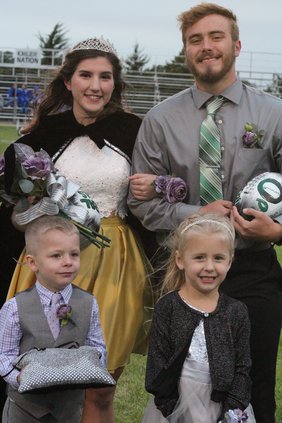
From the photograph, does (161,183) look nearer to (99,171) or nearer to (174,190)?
(174,190)

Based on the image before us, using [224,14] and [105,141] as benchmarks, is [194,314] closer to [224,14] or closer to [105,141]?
[105,141]

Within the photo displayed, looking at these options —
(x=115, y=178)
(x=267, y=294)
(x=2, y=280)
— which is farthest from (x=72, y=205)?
(x=267, y=294)

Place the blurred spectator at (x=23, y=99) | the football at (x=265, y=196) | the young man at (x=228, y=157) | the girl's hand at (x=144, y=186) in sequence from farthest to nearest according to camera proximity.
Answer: the blurred spectator at (x=23, y=99)
the girl's hand at (x=144, y=186)
the young man at (x=228, y=157)
the football at (x=265, y=196)

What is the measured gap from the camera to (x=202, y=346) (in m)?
4.12

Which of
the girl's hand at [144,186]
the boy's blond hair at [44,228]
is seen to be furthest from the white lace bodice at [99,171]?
the boy's blond hair at [44,228]

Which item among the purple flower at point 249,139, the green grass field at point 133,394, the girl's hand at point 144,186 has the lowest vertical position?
the green grass field at point 133,394

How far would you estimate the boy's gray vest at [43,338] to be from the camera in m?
3.98

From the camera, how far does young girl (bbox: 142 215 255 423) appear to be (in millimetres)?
4074

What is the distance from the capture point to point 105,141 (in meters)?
4.91

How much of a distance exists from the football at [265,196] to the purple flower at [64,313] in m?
0.96

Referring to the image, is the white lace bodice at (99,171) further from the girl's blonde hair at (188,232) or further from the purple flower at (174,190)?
the girl's blonde hair at (188,232)

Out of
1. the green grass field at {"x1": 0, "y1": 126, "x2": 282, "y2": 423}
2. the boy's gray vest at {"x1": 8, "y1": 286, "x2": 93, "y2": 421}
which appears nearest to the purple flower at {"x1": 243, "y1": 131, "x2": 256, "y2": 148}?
the boy's gray vest at {"x1": 8, "y1": 286, "x2": 93, "y2": 421}

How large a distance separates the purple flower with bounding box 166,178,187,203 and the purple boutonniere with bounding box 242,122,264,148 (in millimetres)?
380

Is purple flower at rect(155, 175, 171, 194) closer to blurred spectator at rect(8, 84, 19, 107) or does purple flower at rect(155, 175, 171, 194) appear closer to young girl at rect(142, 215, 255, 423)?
young girl at rect(142, 215, 255, 423)
